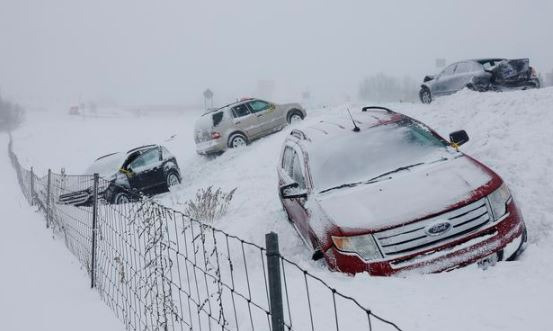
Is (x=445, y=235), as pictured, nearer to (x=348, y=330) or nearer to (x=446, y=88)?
(x=348, y=330)

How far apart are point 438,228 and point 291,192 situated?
1.88 meters

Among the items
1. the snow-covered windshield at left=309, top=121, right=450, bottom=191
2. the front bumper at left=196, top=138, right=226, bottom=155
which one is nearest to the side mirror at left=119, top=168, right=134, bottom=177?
the front bumper at left=196, top=138, right=226, bottom=155

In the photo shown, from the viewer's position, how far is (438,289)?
3943mm

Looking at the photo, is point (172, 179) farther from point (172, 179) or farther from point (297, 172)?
point (297, 172)

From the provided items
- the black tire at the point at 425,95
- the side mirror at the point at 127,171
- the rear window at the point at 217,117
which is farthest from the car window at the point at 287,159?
the black tire at the point at 425,95

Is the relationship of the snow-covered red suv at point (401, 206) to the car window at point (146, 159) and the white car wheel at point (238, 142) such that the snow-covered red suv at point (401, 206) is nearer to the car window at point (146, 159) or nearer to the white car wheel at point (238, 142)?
the car window at point (146, 159)

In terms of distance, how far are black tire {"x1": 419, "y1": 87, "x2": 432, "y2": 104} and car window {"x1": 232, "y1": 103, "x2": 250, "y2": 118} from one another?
23.0ft

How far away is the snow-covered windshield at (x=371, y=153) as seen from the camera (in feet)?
17.8

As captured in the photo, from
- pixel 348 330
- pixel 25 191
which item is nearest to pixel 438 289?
pixel 348 330

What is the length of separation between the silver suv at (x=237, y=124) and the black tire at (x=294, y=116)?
35 centimetres

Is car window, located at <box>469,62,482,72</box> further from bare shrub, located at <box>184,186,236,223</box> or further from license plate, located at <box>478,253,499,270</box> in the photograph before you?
license plate, located at <box>478,253,499,270</box>

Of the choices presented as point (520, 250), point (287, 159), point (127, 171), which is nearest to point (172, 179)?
point (127, 171)

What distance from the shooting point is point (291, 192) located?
5.51 m

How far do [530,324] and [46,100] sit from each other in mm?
116097
